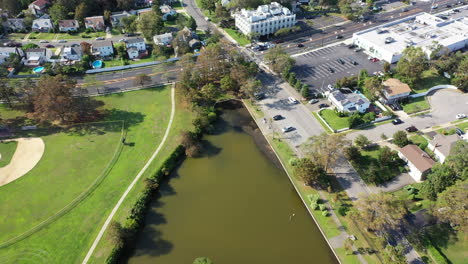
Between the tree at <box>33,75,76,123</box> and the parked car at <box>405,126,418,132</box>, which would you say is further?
the parked car at <box>405,126,418,132</box>

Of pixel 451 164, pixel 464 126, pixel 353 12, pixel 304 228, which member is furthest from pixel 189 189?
pixel 353 12

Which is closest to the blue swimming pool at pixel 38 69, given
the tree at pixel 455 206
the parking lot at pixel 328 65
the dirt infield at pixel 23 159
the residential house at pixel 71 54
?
the residential house at pixel 71 54

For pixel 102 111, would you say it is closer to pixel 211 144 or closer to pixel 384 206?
pixel 211 144

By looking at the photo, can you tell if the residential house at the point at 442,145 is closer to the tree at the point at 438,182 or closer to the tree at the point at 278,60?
the tree at the point at 438,182

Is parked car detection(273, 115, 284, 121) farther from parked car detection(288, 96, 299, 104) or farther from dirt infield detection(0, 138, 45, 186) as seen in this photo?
dirt infield detection(0, 138, 45, 186)

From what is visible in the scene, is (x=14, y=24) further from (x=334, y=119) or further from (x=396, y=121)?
(x=396, y=121)

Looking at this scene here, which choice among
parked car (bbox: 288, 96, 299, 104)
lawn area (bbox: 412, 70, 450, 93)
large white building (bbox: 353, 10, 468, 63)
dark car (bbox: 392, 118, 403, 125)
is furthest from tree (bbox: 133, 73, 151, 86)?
lawn area (bbox: 412, 70, 450, 93)

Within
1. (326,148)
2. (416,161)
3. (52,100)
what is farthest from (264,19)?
(52,100)
